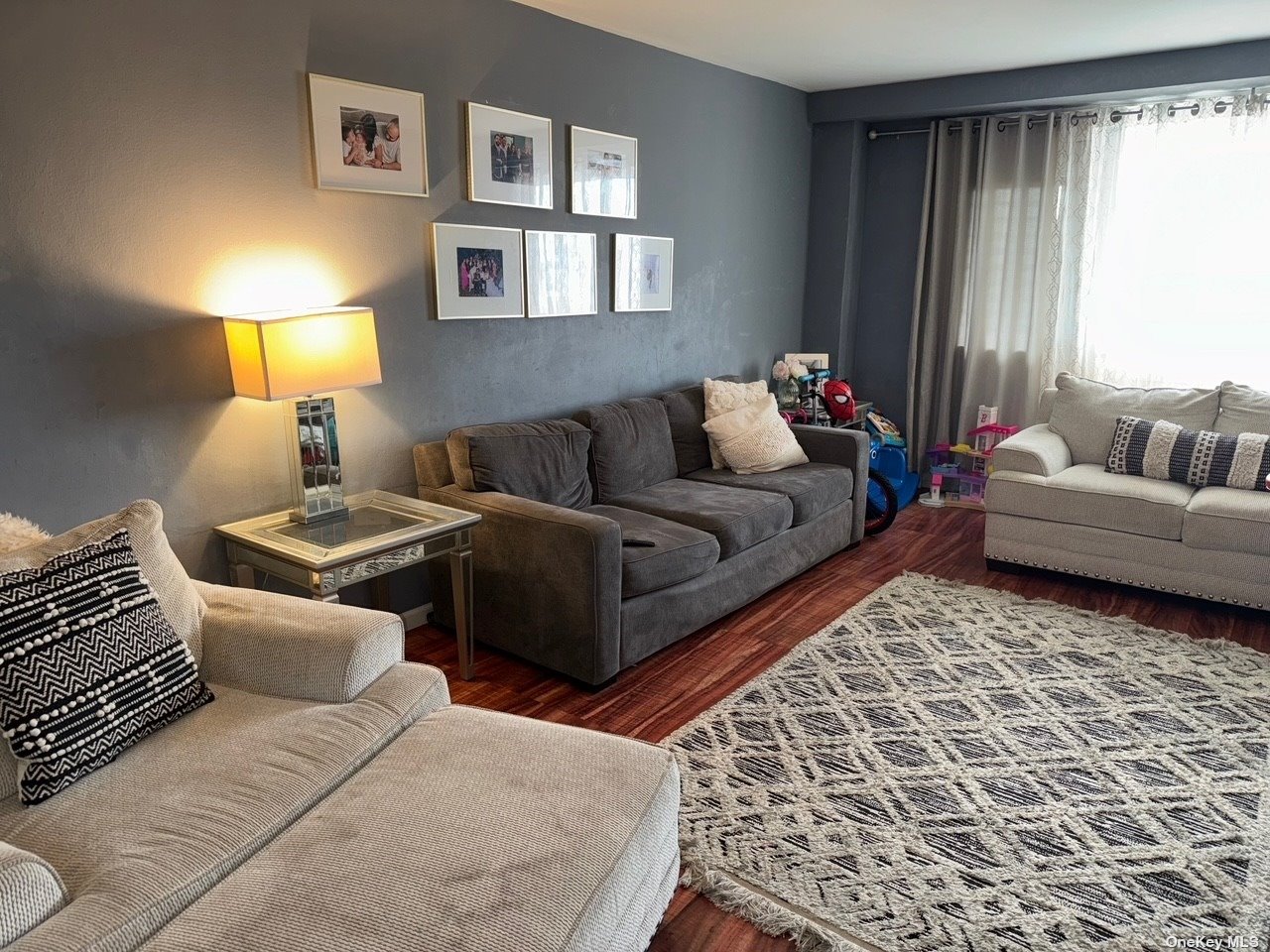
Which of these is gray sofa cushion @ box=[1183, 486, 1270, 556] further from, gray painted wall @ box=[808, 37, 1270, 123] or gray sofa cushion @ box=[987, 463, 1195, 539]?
gray painted wall @ box=[808, 37, 1270, 123]

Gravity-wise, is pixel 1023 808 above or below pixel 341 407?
below

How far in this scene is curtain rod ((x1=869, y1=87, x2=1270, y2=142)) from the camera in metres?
4.52

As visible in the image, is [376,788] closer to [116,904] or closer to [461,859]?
[461,859]

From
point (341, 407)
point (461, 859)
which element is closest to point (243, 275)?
point (341, 407)

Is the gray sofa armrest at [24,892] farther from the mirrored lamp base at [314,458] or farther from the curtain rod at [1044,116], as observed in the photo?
the curtain rod at [1044,116]

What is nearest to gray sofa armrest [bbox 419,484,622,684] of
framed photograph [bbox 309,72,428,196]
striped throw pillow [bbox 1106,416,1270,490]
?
framed photograph [bbox 309,72,428,196]

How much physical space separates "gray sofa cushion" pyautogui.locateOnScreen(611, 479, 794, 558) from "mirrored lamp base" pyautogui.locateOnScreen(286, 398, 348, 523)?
1.31 meters

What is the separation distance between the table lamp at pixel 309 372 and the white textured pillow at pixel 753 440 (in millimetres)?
1982

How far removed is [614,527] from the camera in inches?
114

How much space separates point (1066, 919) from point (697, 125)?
13.0 feet

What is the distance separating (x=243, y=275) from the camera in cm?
279

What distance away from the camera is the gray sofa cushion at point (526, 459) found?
3.26 meters

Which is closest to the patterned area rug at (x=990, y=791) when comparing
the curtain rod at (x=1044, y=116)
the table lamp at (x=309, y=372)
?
the table lamp at (x=309, y=372)

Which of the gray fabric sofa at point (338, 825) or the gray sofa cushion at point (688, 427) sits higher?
the gray sofa cushion at point (688, 427)
